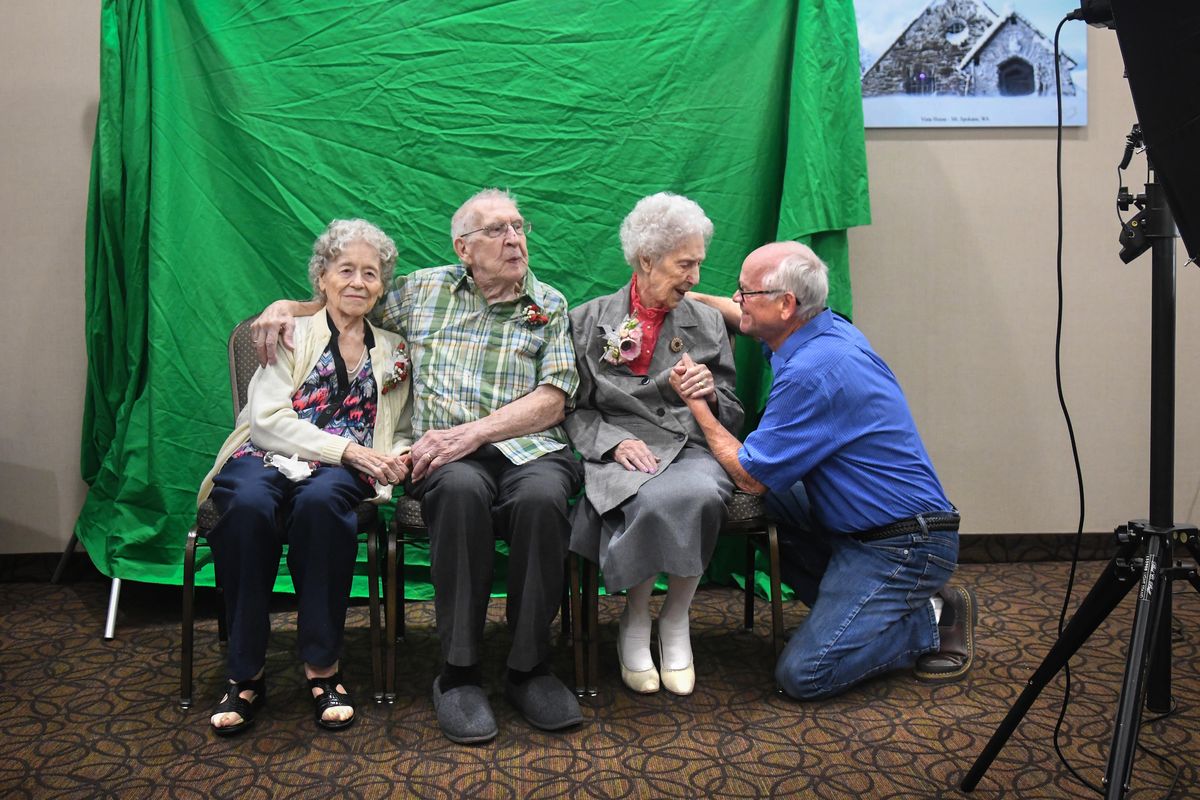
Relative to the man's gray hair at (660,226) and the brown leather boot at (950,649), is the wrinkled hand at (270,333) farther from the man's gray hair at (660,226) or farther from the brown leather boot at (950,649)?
the brown leather boot at (950,649)

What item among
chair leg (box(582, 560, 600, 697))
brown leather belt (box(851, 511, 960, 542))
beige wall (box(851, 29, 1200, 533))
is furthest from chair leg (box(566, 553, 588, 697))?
beige wall (box(851, 29, 1200, 533))

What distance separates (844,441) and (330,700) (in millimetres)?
1370

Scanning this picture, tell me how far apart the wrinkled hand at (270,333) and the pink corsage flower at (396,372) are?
0.26m

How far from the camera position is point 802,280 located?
2639 millimetres

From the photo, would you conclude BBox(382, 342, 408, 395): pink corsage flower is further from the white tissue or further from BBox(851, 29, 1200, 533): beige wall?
BBox(851, 29, 1200, 533): beige wall

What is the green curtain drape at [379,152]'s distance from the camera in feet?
10.3

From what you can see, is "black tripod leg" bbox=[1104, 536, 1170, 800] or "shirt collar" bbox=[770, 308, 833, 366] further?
"shirt collar" bbox=[770, 308, 833, 366]

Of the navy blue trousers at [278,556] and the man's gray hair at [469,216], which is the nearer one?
the navy blue trousers at [278,556]

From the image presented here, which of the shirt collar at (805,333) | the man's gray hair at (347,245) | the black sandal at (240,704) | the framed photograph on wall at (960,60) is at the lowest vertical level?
the black sandal at (240,704)

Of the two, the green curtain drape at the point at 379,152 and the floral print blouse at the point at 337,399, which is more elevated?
the green curtain drape at the point at 379,152

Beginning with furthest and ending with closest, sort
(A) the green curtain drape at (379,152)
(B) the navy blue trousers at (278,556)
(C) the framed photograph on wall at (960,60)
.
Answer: (C) the framed photograph on wall at (960,60)
(A) the green curtain drape at (379,152)
(B) the navy blue trousers at (278,556)

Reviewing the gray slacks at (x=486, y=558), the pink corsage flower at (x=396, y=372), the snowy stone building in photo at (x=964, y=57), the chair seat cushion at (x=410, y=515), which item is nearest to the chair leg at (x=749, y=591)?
the gray slacks at (x=486, y=558)

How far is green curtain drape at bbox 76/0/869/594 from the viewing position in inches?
124

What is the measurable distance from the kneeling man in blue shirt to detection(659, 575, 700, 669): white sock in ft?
0.81
